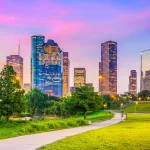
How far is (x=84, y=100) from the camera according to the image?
42.6 metres

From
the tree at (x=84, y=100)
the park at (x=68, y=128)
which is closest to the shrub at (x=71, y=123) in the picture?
the park at (x=68, y=128)

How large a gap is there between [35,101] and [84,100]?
40795mm

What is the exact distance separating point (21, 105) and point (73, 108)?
11391mm

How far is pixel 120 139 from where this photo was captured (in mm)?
18219

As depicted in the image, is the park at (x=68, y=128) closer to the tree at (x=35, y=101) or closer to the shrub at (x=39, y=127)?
the shrub at (x=39, y=127)

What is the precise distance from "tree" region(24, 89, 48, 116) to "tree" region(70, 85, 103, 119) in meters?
37.1

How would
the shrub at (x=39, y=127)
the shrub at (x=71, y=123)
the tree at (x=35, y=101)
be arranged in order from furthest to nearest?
the tree at (x=35, y=101) < the shrub at (x=71, y=123) < the shrub at (x=39, y=127)

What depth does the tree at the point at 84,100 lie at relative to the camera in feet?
138

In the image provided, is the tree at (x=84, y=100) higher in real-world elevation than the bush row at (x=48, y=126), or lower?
higher

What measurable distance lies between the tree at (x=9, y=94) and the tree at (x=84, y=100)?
10557 mm

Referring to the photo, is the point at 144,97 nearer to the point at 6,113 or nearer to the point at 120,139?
the point at 6,113

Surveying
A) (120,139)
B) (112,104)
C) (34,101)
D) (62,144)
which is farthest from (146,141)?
(112,104)

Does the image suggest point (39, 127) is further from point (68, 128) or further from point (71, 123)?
point (71, 123)

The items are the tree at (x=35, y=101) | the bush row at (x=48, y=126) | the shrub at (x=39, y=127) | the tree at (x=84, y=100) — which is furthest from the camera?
the tree at (x=35, y=101)
